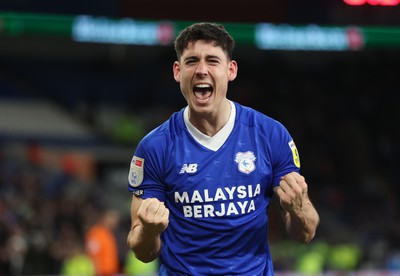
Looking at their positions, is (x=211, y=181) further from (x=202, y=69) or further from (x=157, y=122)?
(x=157, y=122)

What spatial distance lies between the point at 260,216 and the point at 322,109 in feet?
44.4

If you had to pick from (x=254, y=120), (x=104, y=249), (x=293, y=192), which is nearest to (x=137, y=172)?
(x=254, y=120)

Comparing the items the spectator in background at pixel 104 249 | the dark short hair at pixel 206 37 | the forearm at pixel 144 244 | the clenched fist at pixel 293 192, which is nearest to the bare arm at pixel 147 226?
the forearm at pixel 144 244

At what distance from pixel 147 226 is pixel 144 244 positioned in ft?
0.58

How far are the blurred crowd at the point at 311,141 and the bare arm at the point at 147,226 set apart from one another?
10.5m

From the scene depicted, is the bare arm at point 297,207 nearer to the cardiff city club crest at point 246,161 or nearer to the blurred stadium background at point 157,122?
the cardiff city club crest at point 246,161

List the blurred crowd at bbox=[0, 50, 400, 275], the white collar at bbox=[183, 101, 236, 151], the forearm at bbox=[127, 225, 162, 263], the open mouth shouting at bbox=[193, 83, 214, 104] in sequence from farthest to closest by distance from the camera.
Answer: the blurred crowd at bbox=[0, 50, 400, 275] < the white collar at bbox=[183, 101, 236, 151] < the open mouth shouting at bbox=[193, 83, 214, 104] < the forearm at bbox=[127, 225, 162, 263]

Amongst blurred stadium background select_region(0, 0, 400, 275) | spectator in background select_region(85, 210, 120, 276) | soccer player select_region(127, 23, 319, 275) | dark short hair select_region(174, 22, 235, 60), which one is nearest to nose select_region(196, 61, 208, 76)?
soccer player select_region(127, 23, 319, 275)

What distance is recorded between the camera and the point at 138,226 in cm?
384

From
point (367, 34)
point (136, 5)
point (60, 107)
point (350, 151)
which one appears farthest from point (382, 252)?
point (60, 107)

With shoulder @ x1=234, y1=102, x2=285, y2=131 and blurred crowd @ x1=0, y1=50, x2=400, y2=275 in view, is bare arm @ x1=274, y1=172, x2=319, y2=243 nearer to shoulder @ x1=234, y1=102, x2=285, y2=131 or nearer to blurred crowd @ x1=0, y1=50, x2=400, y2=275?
shoulder @ x1=234, y1=102, x2=285, y2=131

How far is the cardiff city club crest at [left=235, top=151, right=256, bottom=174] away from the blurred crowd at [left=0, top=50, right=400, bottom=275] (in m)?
10.6

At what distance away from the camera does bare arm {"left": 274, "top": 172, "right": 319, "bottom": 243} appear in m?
3.69

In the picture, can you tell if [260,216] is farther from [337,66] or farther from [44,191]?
→ [337,66]
